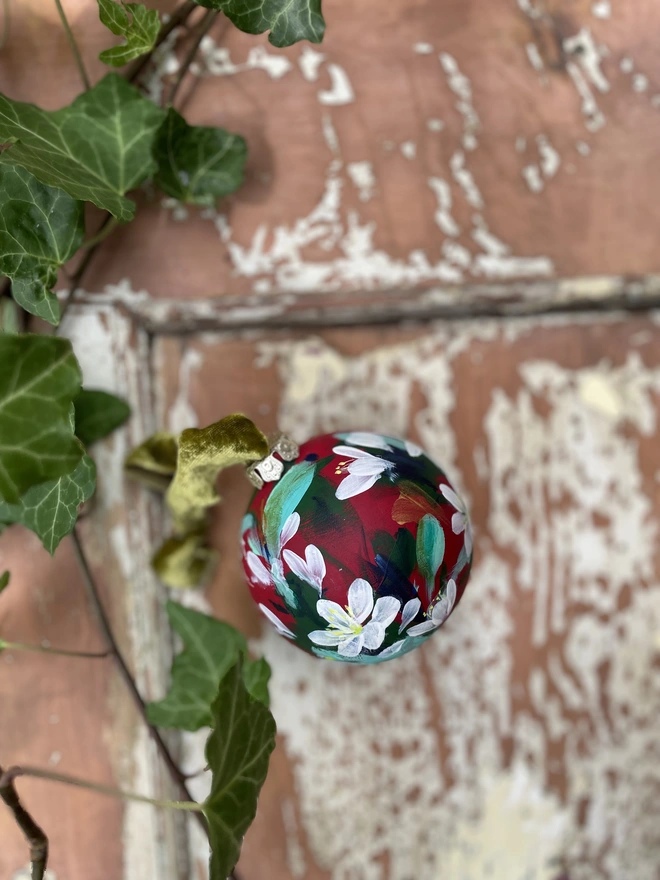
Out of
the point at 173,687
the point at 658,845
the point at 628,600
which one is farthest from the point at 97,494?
the point at 658,845

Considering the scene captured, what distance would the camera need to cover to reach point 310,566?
36cm

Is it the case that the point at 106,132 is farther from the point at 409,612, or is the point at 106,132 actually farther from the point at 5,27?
the point at 409,612

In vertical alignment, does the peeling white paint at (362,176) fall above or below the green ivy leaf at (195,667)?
above

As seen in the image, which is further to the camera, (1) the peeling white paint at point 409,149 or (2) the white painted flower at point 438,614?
(1) the peeling white paint at point 409,149

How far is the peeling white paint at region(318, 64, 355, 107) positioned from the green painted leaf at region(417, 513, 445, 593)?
0.34 metres

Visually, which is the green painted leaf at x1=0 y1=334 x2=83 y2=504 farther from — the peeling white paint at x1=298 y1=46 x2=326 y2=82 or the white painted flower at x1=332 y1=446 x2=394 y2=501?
the peeling white paint at x1=298 y1=46 x2=326 y2=82

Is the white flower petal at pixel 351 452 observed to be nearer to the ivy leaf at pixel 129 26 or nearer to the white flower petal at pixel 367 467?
the white flower petal at pixel 367 467

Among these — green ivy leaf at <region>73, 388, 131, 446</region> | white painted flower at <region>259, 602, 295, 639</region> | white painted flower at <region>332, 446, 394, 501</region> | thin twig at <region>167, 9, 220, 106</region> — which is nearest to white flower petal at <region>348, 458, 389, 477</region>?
white painted flower at <region>332, 446, 394, 501</region>

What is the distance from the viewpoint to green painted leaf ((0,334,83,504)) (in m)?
0.27

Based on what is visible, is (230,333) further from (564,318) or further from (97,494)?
(564,318)

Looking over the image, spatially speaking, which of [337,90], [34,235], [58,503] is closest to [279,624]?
[58,503]

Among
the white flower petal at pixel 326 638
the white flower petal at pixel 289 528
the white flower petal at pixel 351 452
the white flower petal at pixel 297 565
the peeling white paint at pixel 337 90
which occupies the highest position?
the peeling white paint at pixel 337 90

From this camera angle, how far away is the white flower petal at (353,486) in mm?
360

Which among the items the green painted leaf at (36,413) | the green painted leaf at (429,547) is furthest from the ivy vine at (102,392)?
the green painted leaf at (429,547)
